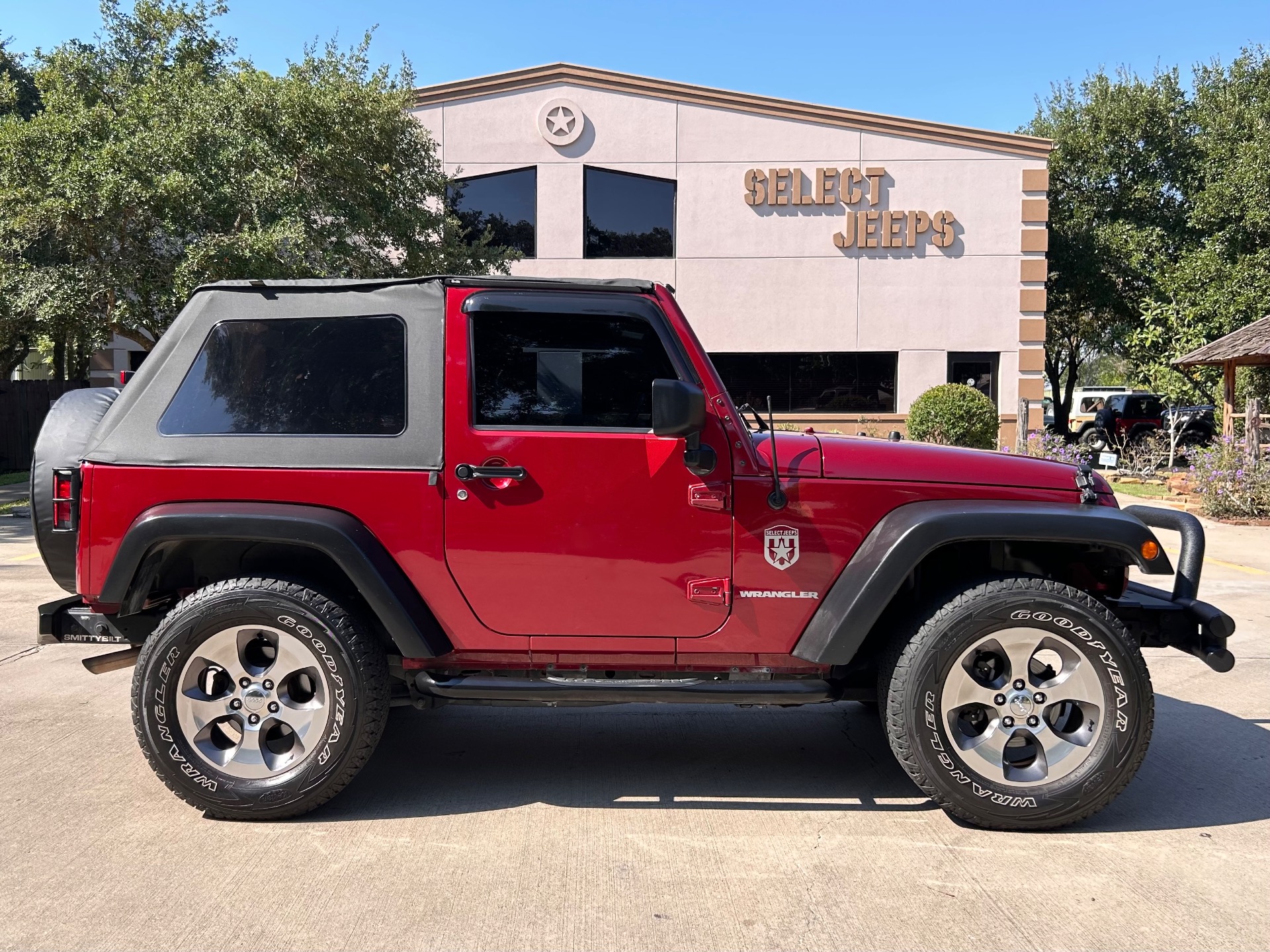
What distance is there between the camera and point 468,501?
358 centimetres

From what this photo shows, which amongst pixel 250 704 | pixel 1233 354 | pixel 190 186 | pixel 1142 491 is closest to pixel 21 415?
pixel 190 186

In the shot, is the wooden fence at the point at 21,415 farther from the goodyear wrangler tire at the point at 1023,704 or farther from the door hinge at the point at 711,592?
the goodyear wrangler tire at the point at 1023,704

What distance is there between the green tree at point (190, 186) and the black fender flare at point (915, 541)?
10.1 meters

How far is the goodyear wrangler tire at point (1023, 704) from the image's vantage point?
348 centimetres

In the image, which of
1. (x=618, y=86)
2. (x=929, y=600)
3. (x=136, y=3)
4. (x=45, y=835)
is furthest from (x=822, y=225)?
(x=45, y=835)

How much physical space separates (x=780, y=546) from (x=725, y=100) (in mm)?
17702

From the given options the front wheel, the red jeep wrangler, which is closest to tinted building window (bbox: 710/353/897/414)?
the front wheel

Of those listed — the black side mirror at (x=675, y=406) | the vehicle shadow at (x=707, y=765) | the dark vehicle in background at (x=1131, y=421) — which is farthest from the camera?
the dark vehicle in background at (x=1131, y=421)

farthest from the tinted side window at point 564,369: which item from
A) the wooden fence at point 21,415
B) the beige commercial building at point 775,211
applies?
the wooden fence at point 21,415

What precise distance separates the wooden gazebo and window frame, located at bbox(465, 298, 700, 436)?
14.5 m

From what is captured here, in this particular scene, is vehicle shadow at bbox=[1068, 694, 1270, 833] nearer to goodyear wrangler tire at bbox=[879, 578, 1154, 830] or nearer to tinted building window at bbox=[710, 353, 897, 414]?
goodyear wrangler tire at bbox=[879, 578, 1154, 830]

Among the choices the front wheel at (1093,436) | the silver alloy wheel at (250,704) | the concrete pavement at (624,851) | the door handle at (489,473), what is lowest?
the concrete pavement at (624,851)

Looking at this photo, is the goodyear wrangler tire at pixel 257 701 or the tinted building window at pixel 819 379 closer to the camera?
the goodyear wrangler tire at pixel 257 701

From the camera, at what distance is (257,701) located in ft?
11.8
